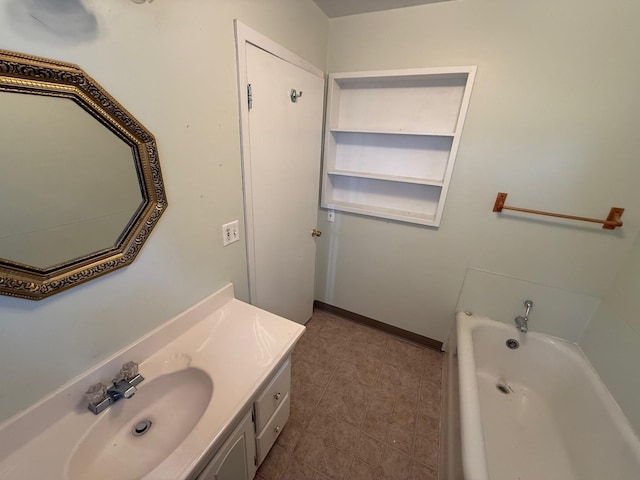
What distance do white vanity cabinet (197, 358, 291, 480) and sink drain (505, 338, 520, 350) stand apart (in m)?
1.53

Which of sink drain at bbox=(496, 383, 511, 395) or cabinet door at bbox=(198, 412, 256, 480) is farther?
sink drain at bbox=(496, 383, 511, 395)

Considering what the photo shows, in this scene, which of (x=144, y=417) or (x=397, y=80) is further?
(x=397, y=80)

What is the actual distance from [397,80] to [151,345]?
2037 millimetres

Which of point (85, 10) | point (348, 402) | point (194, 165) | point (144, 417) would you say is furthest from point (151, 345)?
point (348, 402)

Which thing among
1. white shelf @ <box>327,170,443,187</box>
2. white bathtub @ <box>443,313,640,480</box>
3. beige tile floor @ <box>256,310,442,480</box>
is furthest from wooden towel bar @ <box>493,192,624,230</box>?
beige tile floor @ <box>256,310,442,480</box>

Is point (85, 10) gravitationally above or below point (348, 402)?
above

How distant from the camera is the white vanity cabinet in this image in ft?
2.86

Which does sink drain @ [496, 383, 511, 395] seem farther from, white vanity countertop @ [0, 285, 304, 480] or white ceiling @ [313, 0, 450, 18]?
white ceiling @ [313, 0, 450, 18]

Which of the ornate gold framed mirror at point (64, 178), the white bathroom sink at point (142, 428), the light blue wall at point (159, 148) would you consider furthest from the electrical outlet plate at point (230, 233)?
the white bathroom sink at point (142, 428)

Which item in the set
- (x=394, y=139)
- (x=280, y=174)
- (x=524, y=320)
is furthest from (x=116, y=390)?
(x=524, y=320)

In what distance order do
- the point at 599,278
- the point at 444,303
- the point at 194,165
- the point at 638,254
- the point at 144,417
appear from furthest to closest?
the point at 444,303 → the point at 599,278 → the point at 638,254 → the point at 194,165 → the point at 144,417

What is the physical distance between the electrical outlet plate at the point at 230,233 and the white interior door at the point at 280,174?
0.07 m

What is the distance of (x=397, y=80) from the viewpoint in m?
1.71

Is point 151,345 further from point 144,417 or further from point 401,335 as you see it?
point 401,335
